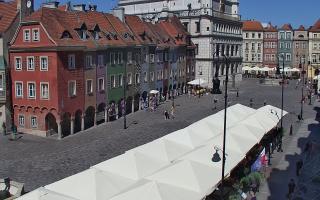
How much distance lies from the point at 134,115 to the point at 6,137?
1527cm

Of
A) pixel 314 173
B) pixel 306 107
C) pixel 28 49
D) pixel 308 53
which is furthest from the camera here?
pixel 308 53

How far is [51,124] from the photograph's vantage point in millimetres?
40656

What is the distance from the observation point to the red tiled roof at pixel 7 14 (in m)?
41.8

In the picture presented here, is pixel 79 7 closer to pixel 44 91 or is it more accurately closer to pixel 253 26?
pixel 44 91

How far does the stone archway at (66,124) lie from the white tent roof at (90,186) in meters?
21.9

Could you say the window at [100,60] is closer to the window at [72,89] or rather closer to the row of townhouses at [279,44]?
the window at [72,89]

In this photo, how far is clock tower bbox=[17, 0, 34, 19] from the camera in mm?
42697

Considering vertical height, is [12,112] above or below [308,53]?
below

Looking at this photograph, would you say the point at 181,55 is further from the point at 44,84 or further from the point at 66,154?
the point at 66,154

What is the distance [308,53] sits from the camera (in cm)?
10606

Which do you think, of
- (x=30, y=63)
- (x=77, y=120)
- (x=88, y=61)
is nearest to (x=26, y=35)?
(x=30, y=63)

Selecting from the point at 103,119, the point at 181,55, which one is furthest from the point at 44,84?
the point at 181,55

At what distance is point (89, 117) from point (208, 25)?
39.3m

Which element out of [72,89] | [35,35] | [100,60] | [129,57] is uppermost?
[35,35]
